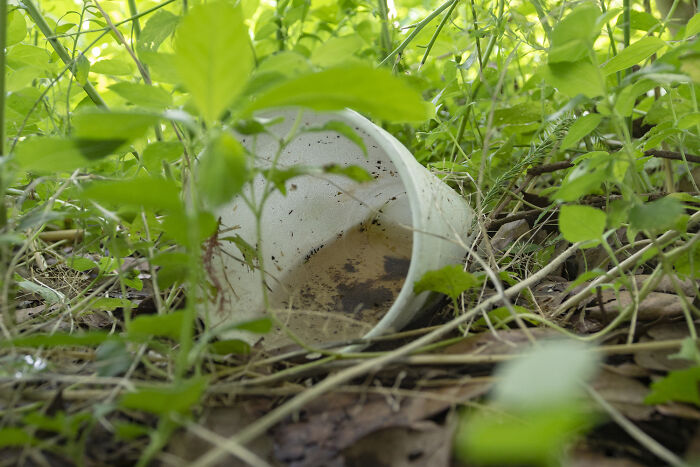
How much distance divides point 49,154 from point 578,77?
61 cm

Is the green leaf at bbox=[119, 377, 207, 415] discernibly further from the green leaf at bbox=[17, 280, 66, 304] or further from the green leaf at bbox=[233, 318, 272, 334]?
the green leaf at bbox=[17, 280, 66, 304]

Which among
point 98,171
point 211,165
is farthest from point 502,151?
point 98,171

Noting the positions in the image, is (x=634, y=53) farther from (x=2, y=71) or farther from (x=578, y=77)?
(x=2, y=71)

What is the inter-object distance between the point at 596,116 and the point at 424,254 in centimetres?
30

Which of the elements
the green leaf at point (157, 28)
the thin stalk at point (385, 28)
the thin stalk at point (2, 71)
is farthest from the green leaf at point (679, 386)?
the thin stalk at point (385, 28)

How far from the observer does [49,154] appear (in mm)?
545

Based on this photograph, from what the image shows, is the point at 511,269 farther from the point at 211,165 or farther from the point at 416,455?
the point at 211,165

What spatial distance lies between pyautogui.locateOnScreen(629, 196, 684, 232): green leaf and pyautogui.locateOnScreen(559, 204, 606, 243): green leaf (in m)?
0.04

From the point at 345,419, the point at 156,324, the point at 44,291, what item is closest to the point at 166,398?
the point at 156,324

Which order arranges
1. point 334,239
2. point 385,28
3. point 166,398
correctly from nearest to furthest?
point 166,398, point 334,239, point 385,28

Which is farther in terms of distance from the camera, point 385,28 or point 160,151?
point 385,28

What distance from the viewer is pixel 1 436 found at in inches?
17.9

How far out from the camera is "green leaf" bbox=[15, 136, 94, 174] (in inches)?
21.3

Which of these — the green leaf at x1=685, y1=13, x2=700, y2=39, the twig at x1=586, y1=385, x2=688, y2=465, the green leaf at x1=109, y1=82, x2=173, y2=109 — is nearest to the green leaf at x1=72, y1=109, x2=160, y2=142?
the green leaf at x1=109, y1=82, x2=173, y2=109
